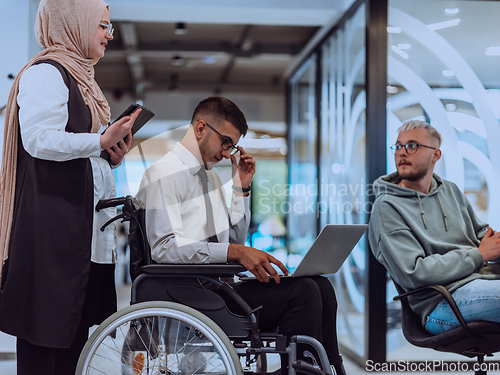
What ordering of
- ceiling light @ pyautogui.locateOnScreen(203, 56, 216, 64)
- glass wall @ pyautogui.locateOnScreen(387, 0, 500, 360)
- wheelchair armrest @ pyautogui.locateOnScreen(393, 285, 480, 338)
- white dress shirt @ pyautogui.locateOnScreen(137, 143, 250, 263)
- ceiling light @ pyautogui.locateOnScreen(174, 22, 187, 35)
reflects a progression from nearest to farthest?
white dress shirt @ pyautogui.locateOnScreen(137, 143, 250, 263)
wheelchair armrest @ pyautogui.locateOnScreen(393, 285, 480, 338)
glass wall @ pyautogui.locateOnScreen(387, 0, 500, 360)
ceiling light @ pyautogui.locateOnScreen(174, 22, 187, 35)
ceiling light @ pyautogui.locateOnScreen(203, 56, 216, 64)

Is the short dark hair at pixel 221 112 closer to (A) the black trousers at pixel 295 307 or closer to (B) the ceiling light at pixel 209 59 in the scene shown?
(A) the black trousers at pixel 295 307

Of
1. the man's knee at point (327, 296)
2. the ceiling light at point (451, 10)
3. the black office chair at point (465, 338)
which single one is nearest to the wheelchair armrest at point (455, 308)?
the black office chair at point (465, 338)

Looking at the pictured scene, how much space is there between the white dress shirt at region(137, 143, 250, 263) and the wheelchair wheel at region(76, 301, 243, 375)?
0.18 metres

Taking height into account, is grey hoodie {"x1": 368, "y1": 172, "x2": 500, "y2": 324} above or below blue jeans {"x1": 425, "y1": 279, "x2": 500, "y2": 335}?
above

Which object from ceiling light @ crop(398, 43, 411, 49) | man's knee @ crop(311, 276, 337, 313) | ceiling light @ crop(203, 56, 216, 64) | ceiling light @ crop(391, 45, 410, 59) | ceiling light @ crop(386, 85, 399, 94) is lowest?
man's knee @ crop(311, 276, 337, 313)

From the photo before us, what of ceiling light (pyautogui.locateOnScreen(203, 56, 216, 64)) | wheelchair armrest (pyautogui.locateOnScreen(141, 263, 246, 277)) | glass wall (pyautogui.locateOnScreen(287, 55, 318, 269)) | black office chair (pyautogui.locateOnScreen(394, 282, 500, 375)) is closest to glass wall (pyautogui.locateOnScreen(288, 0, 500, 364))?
black office chair (pyautogui.locateOnScreen(394, 282, 500, 375))

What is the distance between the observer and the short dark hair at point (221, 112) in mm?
1799

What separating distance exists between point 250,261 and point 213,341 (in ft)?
0.82

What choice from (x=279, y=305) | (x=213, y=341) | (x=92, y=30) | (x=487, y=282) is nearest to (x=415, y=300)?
(x=487, y=282)

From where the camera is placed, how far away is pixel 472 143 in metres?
2.50

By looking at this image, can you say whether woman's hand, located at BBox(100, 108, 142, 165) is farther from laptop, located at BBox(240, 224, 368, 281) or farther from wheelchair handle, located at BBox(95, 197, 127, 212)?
laptop, located at BBox(240, 224, 368, 281)

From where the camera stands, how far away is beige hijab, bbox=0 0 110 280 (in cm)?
155

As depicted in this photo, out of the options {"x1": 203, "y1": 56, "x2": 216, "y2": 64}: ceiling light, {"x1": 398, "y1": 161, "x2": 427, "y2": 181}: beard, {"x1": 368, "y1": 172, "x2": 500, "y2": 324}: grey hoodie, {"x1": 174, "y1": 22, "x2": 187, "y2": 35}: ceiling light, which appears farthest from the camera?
{"x1": 203, "y1": 56, "x2": 216, "y2": 64}: ceiling light

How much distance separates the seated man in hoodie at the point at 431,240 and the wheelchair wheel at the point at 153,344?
2.69 ft
